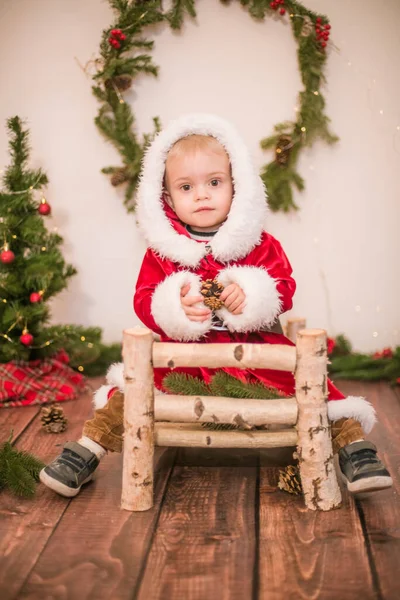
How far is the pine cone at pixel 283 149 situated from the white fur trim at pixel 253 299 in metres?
1.04

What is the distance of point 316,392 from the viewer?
1577 millimetres

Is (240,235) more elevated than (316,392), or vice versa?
(240,235)

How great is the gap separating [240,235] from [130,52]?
51.1 inches

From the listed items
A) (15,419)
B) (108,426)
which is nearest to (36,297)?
(15,419)

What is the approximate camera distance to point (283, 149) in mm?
2725

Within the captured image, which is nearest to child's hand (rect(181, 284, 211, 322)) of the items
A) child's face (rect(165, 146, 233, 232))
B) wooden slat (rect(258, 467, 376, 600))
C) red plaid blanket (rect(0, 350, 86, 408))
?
child's face (rect(165, 146, 233, 232))

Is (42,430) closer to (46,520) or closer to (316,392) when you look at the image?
(46,520)

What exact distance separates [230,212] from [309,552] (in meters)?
0.89

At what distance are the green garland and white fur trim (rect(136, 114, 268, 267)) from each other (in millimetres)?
838

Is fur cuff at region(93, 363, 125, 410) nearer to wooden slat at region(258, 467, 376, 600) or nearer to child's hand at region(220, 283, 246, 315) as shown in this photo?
child's hand at region(220, 283, 246, 315)

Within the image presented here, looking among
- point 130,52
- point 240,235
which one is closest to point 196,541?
point 240,235

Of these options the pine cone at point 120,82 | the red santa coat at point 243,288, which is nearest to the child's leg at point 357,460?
the red santa coat at point 243,288

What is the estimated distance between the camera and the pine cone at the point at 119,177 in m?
2.77

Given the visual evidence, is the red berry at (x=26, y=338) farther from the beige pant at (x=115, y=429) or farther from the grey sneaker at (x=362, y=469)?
the grey sneaker at (x=362, y=469)
